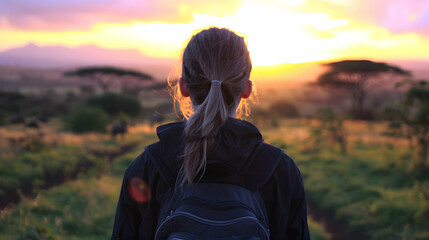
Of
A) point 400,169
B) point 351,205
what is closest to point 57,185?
point 351,205

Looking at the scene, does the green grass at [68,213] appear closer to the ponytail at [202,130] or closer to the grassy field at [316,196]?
the grassy field at [316,196]

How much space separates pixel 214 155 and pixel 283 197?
0.38 metres

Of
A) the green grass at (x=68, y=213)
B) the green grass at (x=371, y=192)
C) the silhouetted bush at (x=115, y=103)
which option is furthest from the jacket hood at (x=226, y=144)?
the silhouetted bush at (x=115, y=103)

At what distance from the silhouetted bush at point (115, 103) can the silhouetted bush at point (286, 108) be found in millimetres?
15024

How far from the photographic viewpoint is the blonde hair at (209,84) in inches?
53.2

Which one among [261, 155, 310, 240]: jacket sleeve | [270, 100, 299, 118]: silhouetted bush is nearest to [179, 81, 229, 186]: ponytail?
[261, 155, 310, 240]: jacket sleeve

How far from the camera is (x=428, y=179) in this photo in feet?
24.1

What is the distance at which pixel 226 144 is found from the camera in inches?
53.7

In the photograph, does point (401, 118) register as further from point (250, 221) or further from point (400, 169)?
point (250, 221)

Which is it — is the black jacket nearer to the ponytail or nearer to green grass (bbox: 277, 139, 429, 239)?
the ponytail

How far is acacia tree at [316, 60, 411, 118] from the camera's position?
21.0m

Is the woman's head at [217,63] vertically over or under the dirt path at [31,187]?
over

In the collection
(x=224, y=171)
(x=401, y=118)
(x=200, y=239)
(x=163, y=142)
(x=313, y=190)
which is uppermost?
(x=163, y=142)

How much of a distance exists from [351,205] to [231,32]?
5.72 metres
